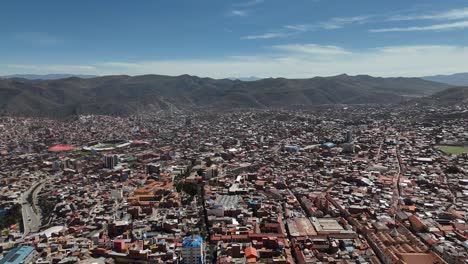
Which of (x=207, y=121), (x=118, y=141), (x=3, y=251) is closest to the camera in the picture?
(x=3, y=251)

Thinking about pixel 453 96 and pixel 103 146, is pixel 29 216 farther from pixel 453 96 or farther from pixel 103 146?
pixel 453 96

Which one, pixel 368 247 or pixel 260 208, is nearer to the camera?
pixel 368 247

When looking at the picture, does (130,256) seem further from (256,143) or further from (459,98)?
(459,98)

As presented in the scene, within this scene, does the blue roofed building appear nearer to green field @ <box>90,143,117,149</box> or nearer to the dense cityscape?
the dense cityscape

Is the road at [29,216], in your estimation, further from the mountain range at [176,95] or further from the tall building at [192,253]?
the mountain range at [176,95]

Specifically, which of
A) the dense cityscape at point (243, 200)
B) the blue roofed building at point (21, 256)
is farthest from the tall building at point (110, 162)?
the blue roofed building at point (21, 256)

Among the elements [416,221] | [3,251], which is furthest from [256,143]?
[3,251]
